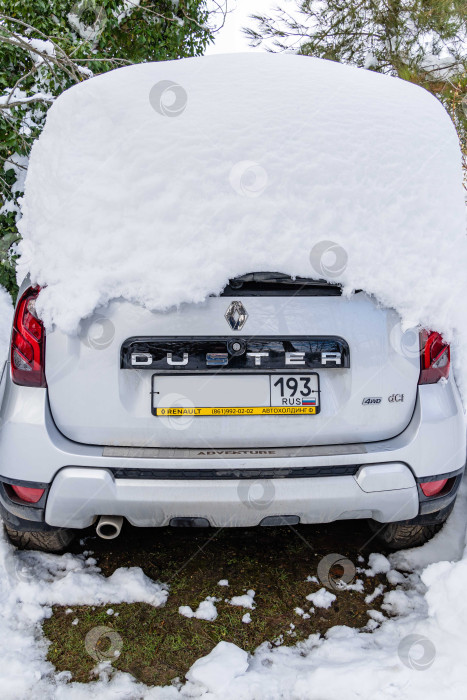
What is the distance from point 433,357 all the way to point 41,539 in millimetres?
1733

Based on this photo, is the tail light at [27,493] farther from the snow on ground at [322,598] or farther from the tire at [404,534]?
the tire at [404,534]

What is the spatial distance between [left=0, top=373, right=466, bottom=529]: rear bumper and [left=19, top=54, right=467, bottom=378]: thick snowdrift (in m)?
0.44

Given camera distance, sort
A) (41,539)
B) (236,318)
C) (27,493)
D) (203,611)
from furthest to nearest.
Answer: (41,539) → (203,611) → (27,493) → (236,318)

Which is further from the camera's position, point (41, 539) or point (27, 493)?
point (41, 539)

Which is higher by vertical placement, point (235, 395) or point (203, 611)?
point (235, 395)

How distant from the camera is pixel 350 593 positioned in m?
2.37

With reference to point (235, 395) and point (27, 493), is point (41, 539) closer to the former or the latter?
point (27, 493)

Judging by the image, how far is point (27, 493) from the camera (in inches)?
83.7

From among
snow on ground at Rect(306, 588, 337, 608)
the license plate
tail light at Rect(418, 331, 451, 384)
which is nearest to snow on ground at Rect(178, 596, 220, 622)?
snow on ground at Rect(306, 588, 337, 608)

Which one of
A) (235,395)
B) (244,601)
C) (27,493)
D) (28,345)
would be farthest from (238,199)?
(244,601)

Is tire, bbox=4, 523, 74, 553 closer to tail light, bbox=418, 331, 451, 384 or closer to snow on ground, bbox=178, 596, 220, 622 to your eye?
snow on ground, bbox=178, 596, 220, 622

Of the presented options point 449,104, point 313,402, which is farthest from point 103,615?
point 449,104

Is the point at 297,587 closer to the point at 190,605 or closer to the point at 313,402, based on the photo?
the point at 190,605

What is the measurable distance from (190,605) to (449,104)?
9999 millimetres
